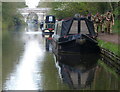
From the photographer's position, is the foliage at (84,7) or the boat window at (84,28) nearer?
the boat window at (84,28)

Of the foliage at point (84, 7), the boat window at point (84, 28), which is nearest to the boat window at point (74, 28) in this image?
the boat window at point (84, 28)

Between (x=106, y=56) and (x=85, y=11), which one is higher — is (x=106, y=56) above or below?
below

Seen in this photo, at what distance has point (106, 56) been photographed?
64.1 feet

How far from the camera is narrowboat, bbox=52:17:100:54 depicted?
20875mm

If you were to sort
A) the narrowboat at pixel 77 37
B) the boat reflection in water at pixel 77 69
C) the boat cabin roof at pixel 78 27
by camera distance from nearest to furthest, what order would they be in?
the boat reflection in water at pixel 77 69
the narrowboat at pixel 77 37
the boat cabin roof at pixel 78 27

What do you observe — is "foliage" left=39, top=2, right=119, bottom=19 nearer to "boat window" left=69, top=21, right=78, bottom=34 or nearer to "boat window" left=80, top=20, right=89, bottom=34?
"boat window" left=80, top=20, right=89, bottom=34

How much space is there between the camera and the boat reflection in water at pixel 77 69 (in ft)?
43.8

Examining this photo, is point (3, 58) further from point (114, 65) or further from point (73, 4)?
point (73, 4)

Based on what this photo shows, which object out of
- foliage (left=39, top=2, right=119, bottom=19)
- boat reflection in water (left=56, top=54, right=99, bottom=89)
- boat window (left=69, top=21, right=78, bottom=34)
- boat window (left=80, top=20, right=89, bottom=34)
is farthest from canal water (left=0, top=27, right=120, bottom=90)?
foliage (left=39, top=2, right=119, bottom=19)

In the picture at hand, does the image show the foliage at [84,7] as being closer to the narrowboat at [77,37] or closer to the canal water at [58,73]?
the narrowboat at [77,37]

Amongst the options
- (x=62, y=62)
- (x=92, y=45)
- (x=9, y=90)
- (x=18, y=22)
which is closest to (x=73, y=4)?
(x=92, y=45)

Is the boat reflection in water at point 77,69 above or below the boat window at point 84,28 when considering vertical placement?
below

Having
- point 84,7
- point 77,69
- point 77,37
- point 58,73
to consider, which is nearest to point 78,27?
point 77,37

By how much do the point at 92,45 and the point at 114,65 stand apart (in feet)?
16.2
